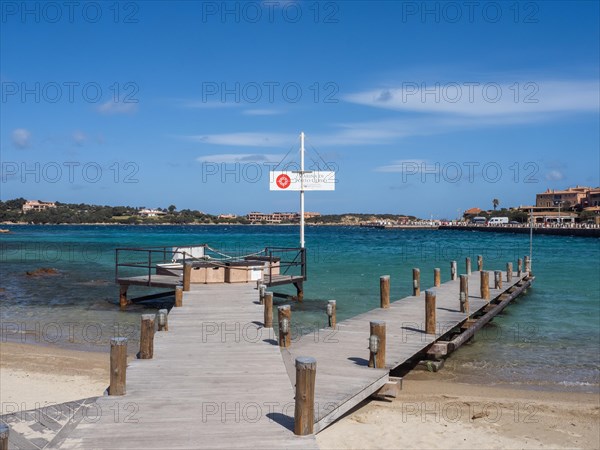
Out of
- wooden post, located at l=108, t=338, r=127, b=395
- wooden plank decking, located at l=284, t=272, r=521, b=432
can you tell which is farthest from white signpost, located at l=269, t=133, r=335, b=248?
wooden post, located at l=108, t=338, r=127, b=395

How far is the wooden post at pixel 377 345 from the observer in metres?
10.6

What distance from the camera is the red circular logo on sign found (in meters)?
21.4

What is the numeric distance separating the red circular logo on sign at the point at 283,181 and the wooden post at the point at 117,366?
13481mm

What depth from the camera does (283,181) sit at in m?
21.5

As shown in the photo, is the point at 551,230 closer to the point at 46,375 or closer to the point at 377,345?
the point at 377,345

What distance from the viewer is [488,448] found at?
30.5 feet

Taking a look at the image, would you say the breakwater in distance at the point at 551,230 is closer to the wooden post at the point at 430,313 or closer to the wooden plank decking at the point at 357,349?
the wooden plank decking at the point at 357,349

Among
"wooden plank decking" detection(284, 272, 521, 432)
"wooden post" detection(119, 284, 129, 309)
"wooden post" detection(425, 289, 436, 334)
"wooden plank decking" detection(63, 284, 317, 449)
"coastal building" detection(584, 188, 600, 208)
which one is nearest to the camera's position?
"wooden plank decking" detection(63, 284, 317, 449)

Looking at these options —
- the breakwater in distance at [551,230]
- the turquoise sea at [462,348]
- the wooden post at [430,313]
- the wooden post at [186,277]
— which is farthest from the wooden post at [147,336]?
the breakwater in distance at [551,230]

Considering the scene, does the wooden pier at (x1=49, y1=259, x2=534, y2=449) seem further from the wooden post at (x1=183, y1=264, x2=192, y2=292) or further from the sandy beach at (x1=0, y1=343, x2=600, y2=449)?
the wooden post at (x1=183, y1=264, x2=192, y2=292)

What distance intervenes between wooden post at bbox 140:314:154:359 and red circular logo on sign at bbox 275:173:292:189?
11.5 metres

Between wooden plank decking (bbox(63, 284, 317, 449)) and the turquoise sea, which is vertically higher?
wooden plank decking (bbox(63, 284, 317, 449))

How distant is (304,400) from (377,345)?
3583mm

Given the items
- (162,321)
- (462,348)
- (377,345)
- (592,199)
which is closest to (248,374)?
(377,345)
